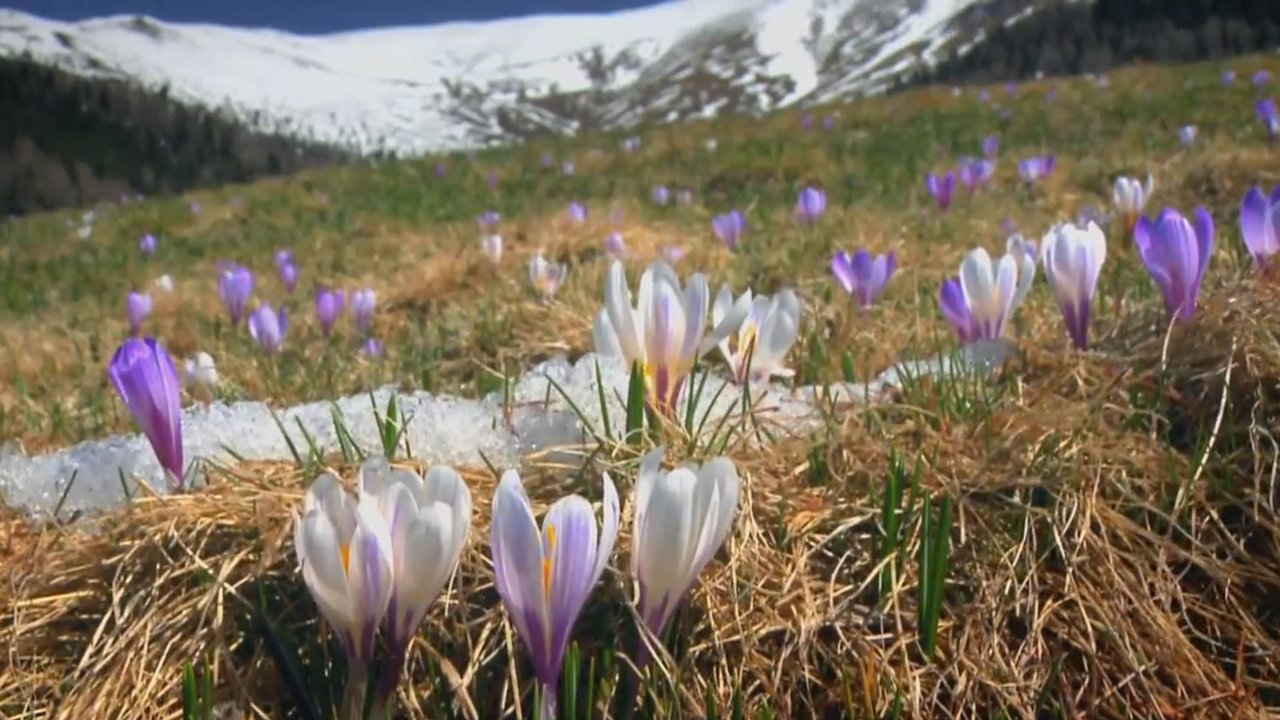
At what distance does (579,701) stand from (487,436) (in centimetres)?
63

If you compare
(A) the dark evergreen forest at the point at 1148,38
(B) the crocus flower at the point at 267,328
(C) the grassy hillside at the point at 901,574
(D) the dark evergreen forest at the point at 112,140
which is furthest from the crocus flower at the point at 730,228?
(D) the dark evergreen forest at the point at 112,140

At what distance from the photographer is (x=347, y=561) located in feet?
3.81

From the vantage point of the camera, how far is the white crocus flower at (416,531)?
1139 millimetres

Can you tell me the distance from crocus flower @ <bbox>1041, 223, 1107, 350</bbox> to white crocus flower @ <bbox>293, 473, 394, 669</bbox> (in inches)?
51.7

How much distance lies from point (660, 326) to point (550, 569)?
2.10ft

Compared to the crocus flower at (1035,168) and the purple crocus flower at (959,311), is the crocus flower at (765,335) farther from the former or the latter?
the crocus flower at (1035,168)

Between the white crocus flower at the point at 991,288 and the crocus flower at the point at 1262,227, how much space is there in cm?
37

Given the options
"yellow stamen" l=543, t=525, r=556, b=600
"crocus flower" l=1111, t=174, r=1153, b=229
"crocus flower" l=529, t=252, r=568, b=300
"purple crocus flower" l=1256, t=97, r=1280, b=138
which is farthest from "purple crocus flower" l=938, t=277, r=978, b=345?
"purple crocus flower" l=1256, t=97, r=1280, b=138

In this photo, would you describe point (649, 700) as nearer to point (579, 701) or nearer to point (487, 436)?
point (579, 701)

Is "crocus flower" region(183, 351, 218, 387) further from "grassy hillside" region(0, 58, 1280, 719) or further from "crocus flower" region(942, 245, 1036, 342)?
"crocus flower" region(942, 245, 1036, 342)

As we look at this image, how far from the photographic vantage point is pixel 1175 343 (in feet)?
6.24

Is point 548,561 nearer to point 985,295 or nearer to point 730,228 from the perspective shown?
point 985,295

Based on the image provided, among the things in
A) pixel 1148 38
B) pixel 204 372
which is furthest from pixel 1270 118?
pixel 1148 38

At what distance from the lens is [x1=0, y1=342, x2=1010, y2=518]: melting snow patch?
5.95 feet
